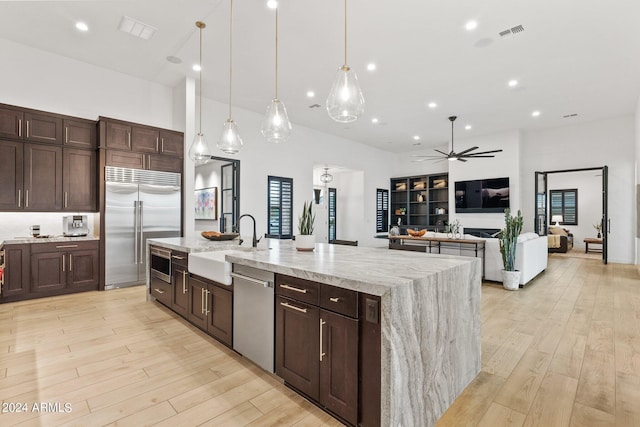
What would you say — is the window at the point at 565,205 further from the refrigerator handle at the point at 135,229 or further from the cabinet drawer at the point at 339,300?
the refrigerator handle at the point at 135,229

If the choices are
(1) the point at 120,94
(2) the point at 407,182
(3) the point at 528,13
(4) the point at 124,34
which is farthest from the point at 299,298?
(2) the point at 407,182

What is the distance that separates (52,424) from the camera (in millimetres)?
1767

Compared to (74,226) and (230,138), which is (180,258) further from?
(74,226)

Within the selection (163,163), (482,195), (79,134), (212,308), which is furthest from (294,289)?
(482,195)

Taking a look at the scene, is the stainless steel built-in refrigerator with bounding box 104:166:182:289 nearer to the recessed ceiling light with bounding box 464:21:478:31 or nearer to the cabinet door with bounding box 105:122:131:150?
the cabinet door with bounding box 105:122:131:150

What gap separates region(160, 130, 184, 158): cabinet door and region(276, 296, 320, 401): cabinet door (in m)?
4.42

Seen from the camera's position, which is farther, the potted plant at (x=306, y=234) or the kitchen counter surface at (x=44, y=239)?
the kitchen counter surface at (x=44, y=239)

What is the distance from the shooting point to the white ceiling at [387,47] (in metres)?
3.60

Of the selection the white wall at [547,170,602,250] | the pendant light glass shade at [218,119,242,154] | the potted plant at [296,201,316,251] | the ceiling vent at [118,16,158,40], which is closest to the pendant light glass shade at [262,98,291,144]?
the pendant light glass shade at [218,119,242,154]

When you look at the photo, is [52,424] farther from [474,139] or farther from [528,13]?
[474,139]

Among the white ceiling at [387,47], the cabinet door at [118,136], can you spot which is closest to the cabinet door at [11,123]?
the cabinet door at [118,136]

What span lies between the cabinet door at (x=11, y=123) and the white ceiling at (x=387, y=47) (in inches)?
43.6

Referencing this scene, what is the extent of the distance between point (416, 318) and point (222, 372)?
161 centimetres

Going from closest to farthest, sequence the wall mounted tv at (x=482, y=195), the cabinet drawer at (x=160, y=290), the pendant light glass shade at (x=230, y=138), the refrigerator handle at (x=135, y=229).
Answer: the pendant light glass shade at (x=230, y=138) → the cabinet drawer at (x=160, y=290) → the refrigerator handle at (x=135, y=229) → the wall mounted tv at (x=482, y=195)
